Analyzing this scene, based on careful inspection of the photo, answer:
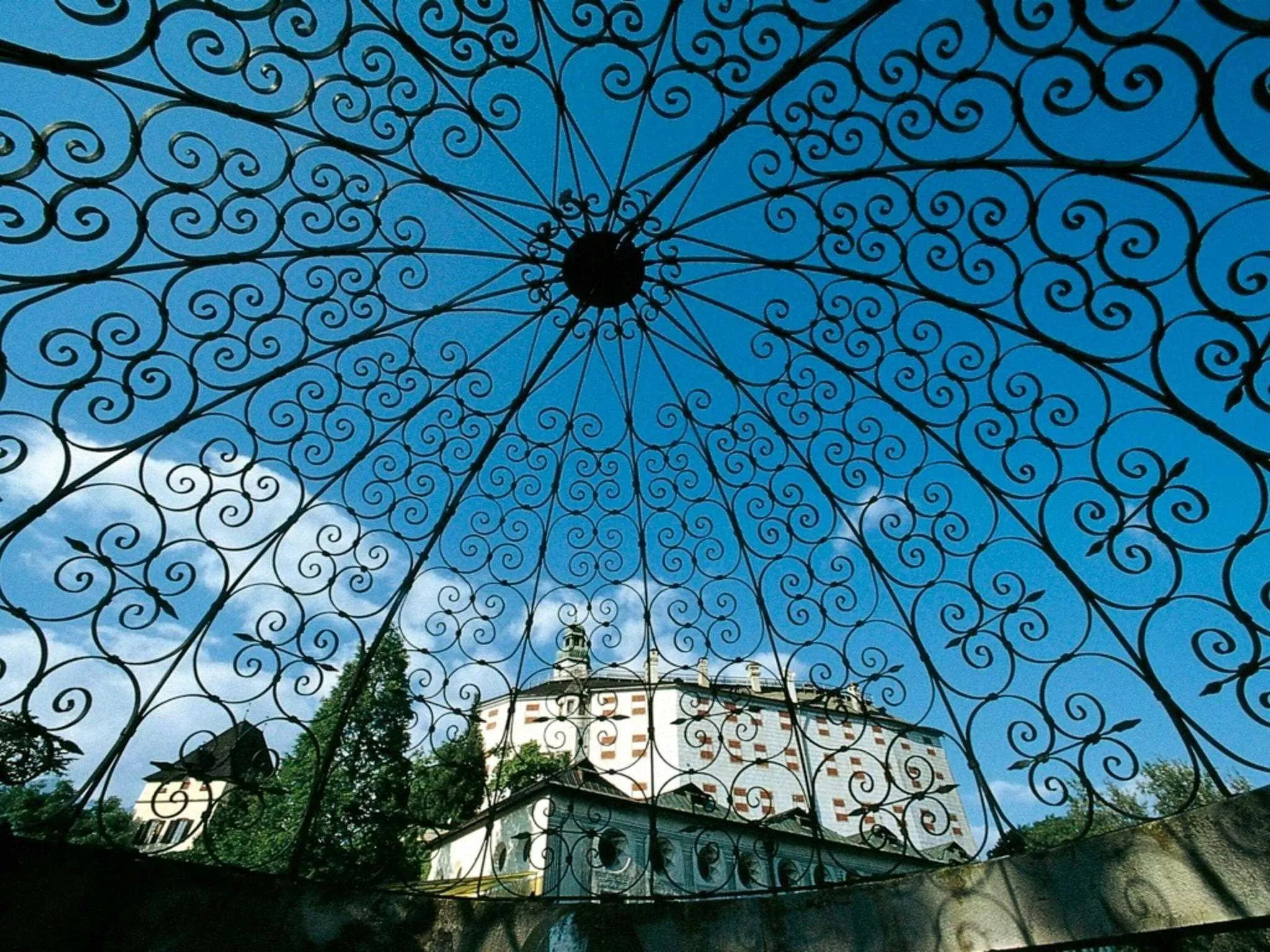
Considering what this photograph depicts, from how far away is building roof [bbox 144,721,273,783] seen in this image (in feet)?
11.2

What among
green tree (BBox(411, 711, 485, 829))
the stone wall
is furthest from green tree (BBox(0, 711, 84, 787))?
green tree (BBox(411, 711, 485, 829))

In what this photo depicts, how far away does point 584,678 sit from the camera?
5164 mm

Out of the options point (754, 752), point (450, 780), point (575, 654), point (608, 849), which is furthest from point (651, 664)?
point (754, 752)

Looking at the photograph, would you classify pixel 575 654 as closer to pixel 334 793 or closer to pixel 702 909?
pixel 702 909

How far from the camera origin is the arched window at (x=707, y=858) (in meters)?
3.90

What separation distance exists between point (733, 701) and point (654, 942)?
5.79ft

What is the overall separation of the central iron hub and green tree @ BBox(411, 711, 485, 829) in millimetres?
2968

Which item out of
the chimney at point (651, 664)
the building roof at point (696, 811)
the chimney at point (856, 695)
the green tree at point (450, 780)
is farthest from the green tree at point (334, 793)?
the chimney at point (856, 695)

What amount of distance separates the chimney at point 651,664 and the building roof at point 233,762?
7.67ft

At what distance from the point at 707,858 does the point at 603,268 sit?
3669 mm

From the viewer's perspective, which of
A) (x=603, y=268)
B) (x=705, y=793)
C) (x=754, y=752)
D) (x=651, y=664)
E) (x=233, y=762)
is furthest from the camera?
(x=754, y=752)

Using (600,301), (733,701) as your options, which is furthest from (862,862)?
(600,301)

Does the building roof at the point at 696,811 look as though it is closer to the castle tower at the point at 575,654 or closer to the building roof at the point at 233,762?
the castle tower at the point at 575,654

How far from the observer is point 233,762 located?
3697 millimetres
